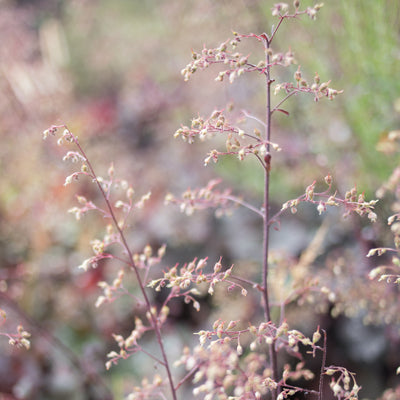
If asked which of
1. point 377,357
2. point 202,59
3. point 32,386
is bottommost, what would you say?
point 377,357

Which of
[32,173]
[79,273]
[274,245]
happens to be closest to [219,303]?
[274,245]

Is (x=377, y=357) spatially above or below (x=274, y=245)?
below

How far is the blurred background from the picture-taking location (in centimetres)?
128

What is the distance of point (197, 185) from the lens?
2.01 metres

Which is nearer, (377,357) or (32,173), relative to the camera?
(377,357)

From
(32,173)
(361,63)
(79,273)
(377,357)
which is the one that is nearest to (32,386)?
(79,273)

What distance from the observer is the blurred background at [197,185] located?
1280mm

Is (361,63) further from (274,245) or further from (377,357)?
(377,357)

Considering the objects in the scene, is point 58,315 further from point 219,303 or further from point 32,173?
point 32,173

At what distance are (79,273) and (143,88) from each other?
80.9 inches

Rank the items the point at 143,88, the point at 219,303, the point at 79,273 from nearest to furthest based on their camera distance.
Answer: the point at 219,303 < the point at 79,273 < the point at 143,88

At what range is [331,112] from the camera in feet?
5.98

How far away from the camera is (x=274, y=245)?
1621mm

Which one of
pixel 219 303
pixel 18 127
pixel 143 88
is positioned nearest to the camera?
pixel 219 303
